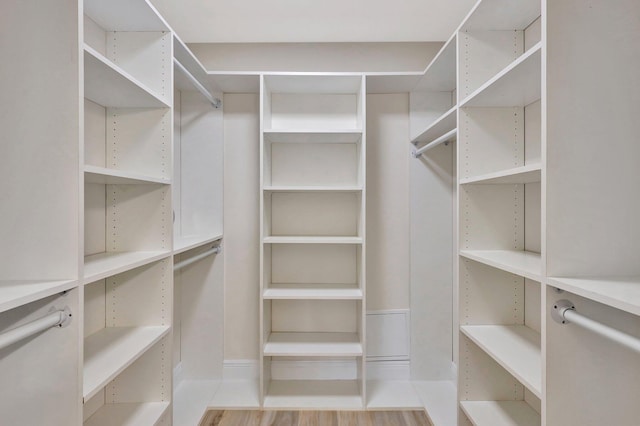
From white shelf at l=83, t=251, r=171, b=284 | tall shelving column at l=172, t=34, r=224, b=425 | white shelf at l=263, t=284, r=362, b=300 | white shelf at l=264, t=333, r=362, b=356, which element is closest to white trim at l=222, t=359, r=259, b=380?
tall shelving column at l=172, t=34, r=224, b=425

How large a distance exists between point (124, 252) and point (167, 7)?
1426mm

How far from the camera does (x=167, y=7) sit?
2.10 m

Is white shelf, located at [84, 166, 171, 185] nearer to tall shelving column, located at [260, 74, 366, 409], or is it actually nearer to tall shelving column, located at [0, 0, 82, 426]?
tall shelving column, located at [0, 0, 82, 426]

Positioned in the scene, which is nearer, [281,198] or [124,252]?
[124,252]

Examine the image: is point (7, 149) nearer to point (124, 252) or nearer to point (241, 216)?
point (124, 252)

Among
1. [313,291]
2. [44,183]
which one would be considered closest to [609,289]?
[44,183]

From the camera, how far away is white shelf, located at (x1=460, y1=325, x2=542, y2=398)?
1225 millimetres

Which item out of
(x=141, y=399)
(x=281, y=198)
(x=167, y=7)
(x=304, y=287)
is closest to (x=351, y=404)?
(x=304, y=287)

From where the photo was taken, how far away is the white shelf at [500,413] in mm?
1582

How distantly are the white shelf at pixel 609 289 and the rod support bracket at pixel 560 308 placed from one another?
0.06 m

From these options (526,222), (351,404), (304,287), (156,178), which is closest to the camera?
(156,178)

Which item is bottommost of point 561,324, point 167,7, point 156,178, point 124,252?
point 561,324

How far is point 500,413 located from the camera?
1646mm

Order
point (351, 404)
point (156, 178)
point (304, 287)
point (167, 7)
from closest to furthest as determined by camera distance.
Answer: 1. point (156, 178)
2. point (167, 7)
3. point (351, 404)
4. point (304, 287)
